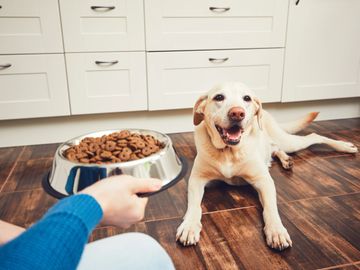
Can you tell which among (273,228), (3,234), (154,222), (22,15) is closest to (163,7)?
(22,15)

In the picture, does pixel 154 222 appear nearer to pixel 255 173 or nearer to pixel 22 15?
pixel 255 173

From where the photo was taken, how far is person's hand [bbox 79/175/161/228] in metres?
0.45

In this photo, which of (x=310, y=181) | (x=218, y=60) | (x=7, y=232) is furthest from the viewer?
(x=218, y=60)

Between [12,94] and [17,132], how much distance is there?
0.32 metres

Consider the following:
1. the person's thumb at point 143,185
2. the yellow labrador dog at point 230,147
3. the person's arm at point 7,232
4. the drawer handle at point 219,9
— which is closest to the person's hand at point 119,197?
the person's thumb at point 143,185

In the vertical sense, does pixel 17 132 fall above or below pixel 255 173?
below

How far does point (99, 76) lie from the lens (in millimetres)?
2354

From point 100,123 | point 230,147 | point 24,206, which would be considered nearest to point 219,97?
point 230,147

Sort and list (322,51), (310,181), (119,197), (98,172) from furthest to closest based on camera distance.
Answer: (322,51) < (310,181) < (98,172) < (119,197)

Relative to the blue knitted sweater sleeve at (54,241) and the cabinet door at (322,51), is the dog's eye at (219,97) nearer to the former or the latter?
the blue knitted sweater sleeve at (54,241)

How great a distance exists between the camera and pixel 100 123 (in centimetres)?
257

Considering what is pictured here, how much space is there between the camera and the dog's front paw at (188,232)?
1229 millimetres

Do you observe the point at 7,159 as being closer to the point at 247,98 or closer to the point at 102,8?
the point at 102,8

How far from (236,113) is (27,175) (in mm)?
1293
